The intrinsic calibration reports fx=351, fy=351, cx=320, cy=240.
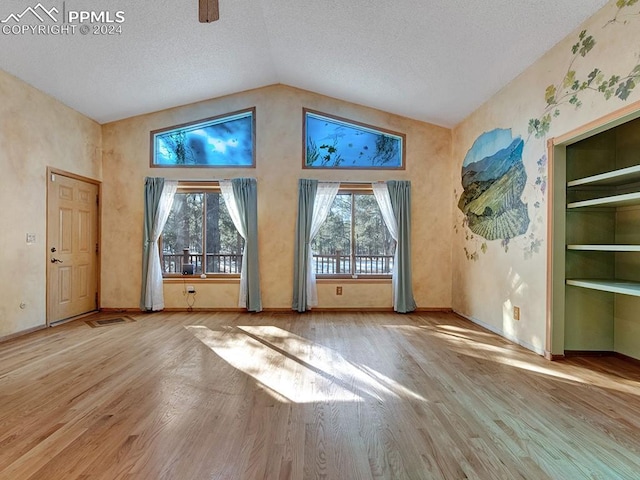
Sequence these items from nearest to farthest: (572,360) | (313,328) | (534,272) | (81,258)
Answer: (572,360) → (534,272) → (313,328) → (81,258)

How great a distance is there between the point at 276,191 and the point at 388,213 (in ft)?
6.15

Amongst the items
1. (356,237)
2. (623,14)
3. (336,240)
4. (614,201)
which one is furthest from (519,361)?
(336,240)

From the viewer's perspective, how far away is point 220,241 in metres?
5.90

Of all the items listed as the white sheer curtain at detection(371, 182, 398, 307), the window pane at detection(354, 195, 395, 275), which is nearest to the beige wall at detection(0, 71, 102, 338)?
the window pane at detection(354, 195, 395, 275)

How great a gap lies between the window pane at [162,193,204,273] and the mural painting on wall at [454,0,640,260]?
427 cm

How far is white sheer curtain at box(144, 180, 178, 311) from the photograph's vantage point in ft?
18.4

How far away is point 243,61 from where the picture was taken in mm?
4859

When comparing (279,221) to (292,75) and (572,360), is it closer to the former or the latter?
(292,75)

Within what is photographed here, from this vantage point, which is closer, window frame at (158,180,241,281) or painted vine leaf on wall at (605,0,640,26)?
painted vine leaf on wall at (605,0,640,26)

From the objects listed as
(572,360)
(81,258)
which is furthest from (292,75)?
(572,360)

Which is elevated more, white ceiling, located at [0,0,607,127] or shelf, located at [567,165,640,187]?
white ceiling, located at [0,0,607,127]

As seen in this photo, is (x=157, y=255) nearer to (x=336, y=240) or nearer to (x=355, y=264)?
(x=336, y=240)

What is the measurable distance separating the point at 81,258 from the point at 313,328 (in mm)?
3712

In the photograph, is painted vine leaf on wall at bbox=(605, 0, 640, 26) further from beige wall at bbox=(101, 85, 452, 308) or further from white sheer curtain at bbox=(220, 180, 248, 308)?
white sheer curtain at bbox=(220, 180, 248, 308)
